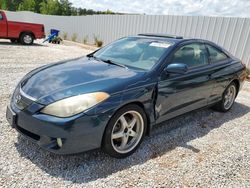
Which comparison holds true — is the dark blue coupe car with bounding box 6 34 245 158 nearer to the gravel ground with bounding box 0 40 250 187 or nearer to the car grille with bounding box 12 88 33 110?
the car grille with bounding box 12 88 33 110

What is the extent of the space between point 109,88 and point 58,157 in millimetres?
1033

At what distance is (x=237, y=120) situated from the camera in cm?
467

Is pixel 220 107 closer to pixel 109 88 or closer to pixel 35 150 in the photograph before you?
pixel 109 88

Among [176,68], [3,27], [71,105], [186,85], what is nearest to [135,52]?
[176,68]

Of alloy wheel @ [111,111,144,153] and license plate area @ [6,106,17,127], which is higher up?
license plate area @ [6,106,17,127]

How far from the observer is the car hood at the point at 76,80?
2648mm

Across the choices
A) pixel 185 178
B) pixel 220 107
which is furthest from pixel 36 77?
pixel 220 107

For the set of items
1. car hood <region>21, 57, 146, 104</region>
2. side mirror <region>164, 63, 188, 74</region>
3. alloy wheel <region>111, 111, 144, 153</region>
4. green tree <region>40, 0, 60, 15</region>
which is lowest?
green tree <region>40, 0, 60, 15</region>

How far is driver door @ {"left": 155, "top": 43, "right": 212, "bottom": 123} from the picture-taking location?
331cm

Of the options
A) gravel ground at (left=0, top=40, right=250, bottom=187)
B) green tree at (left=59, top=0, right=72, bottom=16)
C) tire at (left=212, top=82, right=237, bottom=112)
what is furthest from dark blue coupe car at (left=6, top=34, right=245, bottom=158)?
green tree at (left=59, top=0, right=72, bottom=16)

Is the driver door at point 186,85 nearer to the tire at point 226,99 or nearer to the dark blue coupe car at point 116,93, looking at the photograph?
the dark blue coupe car at point 116,93

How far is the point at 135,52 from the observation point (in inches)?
147

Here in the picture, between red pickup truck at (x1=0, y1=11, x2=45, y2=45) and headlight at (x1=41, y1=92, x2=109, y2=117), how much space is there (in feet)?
39.2

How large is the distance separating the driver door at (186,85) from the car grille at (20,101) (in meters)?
1.62
